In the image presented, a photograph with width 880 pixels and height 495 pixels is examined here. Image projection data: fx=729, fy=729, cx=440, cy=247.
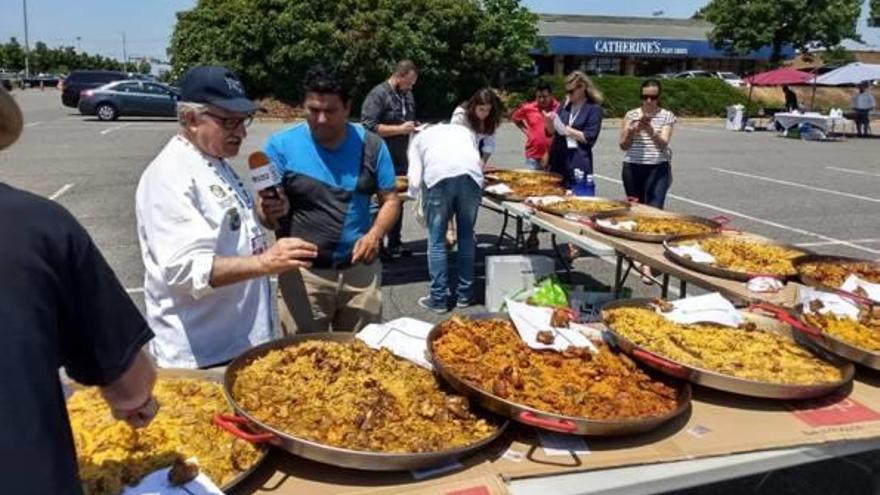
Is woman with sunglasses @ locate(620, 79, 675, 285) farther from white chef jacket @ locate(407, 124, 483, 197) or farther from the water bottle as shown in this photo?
white chef jacket @ locate(407, 124, 483, 197)

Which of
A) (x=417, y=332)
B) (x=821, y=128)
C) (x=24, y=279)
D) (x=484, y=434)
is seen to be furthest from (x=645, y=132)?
(x=821, y=128)

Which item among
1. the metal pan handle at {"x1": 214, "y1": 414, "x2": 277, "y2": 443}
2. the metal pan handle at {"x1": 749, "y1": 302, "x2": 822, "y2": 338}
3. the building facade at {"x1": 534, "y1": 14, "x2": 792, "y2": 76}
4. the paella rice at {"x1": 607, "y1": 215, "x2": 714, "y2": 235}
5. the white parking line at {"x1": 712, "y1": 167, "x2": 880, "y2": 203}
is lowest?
the white parking line at {"x1": 712, "y1": 167, "x2": 880, "y2": 203}

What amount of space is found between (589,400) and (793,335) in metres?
1.06

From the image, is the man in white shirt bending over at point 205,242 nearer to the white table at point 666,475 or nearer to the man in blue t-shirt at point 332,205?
the man in blue t-shirt at point 332,205

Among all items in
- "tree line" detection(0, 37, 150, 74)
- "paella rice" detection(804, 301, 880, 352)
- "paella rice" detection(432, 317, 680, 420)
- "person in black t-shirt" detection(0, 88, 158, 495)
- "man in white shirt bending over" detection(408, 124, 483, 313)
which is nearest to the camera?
"person in black t-shirt" detection(0, 88, 158, 495)

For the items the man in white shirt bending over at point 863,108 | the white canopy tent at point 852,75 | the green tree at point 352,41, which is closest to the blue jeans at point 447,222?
the green tree at point 352,41

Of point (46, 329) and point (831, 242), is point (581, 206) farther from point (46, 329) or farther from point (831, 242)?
point (831, 242)

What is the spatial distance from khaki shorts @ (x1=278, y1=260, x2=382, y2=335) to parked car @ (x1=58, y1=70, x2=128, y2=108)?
2659cm

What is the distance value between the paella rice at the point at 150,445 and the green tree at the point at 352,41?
2299 cm

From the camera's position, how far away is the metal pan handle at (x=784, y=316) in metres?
2.53

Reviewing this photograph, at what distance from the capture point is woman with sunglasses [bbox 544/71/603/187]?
680 cm

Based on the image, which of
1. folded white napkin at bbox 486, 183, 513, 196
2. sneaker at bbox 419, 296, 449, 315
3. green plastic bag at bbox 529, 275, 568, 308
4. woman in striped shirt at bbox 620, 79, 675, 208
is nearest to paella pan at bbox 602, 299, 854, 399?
green plastic bag at bbox 529, 275, 568, 308

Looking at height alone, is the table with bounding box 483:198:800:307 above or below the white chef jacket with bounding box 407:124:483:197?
below

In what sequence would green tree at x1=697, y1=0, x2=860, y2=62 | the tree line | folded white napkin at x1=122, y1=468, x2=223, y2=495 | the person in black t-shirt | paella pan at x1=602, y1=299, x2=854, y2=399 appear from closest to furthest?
1. the person in black t-shirt
2. folded white napkin at x1=122, y1=468, x2=223, y2=495
3. paella pan at x1=602, y1=299, x2=854, y2=399
4. green tree at x1=697, y1=0, x2=860, y2=62
5. the tree line
